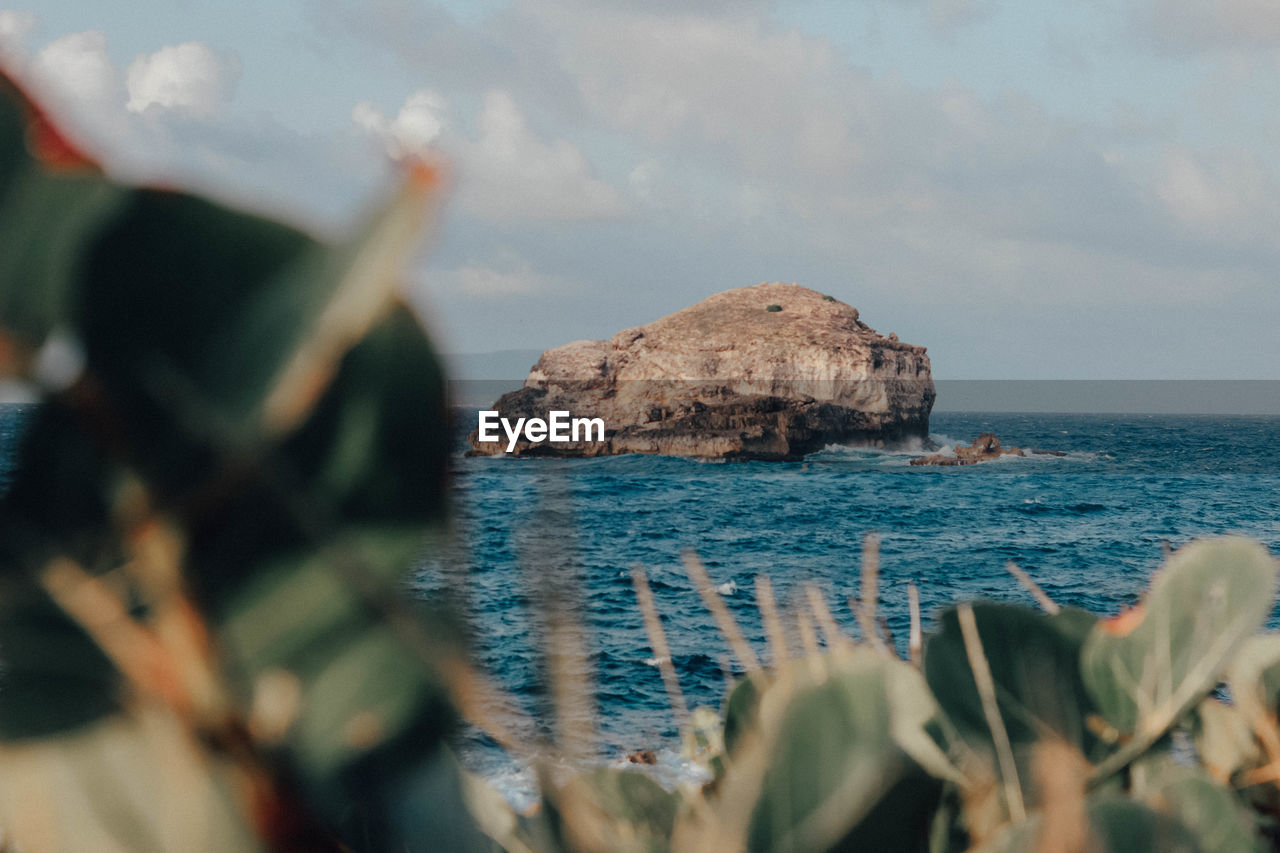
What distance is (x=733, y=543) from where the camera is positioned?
33.1 m

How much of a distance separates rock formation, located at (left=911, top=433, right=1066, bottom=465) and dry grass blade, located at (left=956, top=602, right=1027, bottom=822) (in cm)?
5617

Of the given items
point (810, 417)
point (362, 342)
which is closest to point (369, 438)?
point (362, 342)

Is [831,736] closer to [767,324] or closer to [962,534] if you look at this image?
[962,534]

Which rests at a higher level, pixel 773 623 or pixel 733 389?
pixel 733 389

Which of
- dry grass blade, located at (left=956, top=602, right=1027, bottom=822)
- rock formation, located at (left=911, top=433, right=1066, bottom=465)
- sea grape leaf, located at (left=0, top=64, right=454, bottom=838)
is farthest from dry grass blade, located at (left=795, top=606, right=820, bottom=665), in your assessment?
rock formation, located at (left=911, top=433, right=1066, bottom=465)

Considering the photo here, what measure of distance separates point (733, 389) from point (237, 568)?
5654 centimetres

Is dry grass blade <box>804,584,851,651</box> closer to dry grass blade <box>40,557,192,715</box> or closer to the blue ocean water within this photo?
the blue ocean water

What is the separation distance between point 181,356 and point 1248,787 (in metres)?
0.89

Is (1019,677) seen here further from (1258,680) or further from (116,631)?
(116,631)

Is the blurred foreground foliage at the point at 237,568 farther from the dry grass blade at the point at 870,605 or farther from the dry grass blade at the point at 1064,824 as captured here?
the dry grass blade at the point at 870,605

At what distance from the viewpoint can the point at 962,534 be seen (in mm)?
34875

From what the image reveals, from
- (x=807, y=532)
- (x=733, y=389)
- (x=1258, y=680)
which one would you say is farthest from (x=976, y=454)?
(x=1258, y=680)

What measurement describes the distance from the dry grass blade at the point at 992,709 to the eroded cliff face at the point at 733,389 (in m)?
51.5

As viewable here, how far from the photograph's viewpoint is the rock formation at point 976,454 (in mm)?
54375
